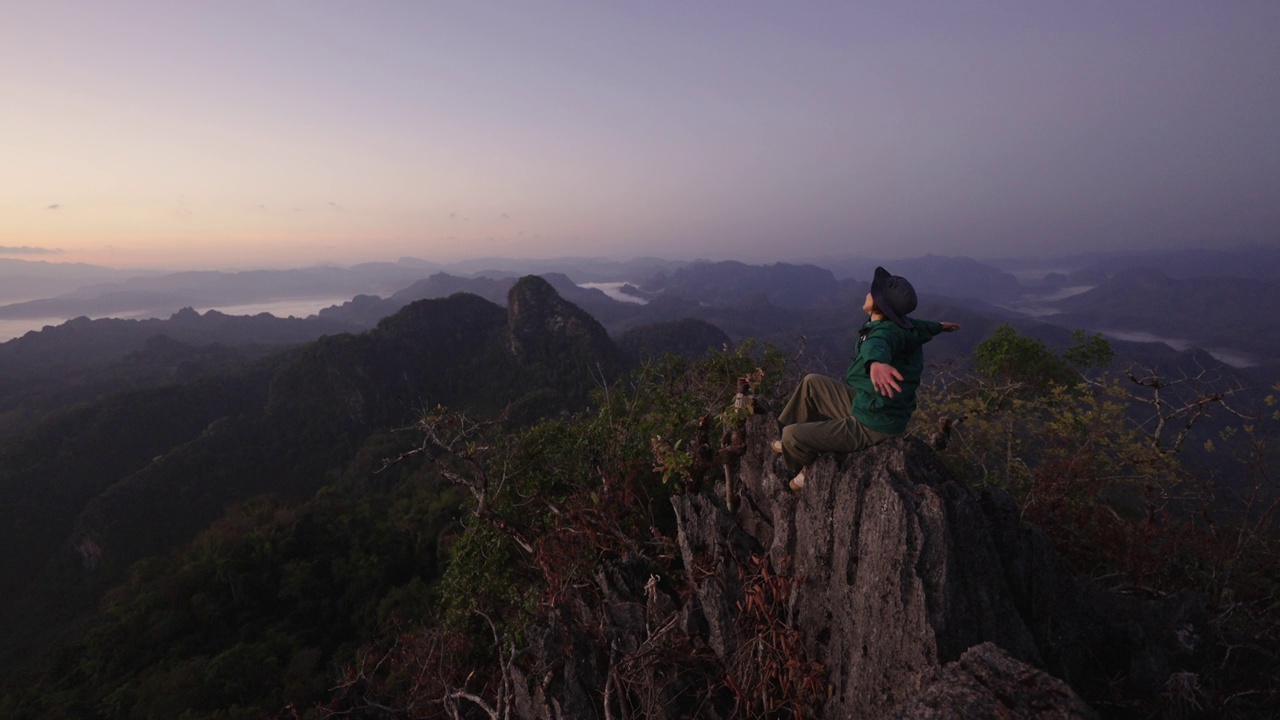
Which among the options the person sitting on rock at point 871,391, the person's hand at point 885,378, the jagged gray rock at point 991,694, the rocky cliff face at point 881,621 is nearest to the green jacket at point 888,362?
the person sitting on rock at point 871,391

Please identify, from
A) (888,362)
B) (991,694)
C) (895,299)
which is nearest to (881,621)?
(991,694)

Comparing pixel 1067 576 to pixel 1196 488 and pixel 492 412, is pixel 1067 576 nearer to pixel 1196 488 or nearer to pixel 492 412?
pixel 1196 488

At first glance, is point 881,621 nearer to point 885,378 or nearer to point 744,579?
point 744,579

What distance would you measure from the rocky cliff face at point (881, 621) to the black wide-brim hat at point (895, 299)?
1223 mm

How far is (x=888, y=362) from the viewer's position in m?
3.86

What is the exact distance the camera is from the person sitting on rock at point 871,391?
12.9 feet

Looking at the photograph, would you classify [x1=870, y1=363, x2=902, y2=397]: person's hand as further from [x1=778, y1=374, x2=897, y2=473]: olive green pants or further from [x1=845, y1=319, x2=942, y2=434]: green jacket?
[x1=778, y1=374, x2=897, y2=473]: olive green pants

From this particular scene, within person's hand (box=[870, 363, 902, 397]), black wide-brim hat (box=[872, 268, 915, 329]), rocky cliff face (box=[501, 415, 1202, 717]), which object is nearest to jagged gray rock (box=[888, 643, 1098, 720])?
rocky cliff face (box=[501, 415, 1202, 717])

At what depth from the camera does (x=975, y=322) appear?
140 meters

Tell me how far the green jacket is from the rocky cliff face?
1.22 ft

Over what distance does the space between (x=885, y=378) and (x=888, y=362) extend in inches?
8.2

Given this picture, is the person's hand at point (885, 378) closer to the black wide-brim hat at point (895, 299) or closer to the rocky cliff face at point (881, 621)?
the black wide-brim hat at point (895, 299)

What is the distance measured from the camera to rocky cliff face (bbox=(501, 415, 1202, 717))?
352cm

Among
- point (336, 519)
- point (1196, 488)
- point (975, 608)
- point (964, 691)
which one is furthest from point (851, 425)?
point (336, 519)
